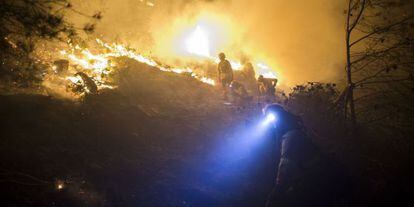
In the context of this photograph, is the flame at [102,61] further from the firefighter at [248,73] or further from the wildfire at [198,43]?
the wildfire at [198,43]

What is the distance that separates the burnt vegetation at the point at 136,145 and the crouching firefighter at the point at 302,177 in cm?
57

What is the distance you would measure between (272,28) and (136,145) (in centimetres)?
2084

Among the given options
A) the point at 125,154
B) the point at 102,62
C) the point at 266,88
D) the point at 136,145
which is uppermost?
the point at 102,62

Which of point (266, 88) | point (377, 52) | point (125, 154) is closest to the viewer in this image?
point (125, 154)

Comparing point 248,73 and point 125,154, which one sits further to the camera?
point 248,73

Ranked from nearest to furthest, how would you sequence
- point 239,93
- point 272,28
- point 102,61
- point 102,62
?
point 102,62
point 102,61
point 239,93
point 272,28

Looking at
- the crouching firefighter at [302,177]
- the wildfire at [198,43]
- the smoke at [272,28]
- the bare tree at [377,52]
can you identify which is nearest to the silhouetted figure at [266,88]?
the bare tree at [377,52]

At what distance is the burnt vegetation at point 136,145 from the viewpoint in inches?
293

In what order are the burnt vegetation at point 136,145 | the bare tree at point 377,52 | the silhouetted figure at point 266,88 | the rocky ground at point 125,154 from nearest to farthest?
the burnt vegetation at point 136,145 < the rocky ground at point 125,154 < the bare tree at point 377,52 < the silhouetted figure at point 266,88

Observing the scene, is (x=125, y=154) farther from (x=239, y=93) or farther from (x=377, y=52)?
(x=377, y=52)

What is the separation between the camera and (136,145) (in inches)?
411

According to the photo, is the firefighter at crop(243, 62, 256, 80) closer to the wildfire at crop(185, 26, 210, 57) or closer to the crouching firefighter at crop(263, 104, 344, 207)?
the wildfire at crop(185, 26, 210, 57)

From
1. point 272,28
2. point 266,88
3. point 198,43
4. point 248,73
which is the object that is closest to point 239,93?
point 266,88

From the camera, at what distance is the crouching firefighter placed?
8.69m
